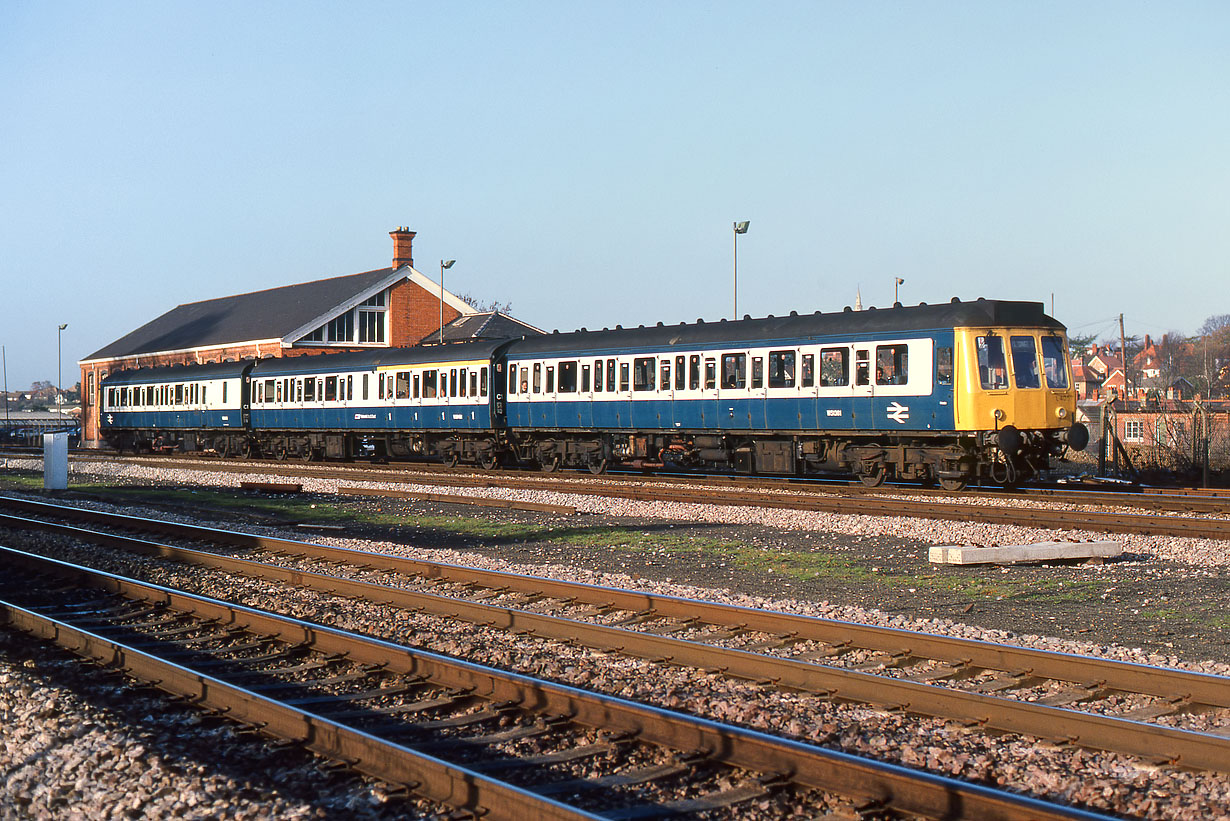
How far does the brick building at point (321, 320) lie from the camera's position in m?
57.4

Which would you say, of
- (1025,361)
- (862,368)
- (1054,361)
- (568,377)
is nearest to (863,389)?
(862,368)

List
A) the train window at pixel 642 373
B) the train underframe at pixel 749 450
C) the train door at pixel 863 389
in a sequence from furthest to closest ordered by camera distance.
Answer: the train window at pixel 642 373, the train door at pixel 863 389, the train underframe at pixel 749 450

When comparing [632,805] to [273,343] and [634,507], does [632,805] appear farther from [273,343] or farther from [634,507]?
[273,343]

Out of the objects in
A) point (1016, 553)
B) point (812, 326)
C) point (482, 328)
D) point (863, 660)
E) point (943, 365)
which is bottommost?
point (863, 660)

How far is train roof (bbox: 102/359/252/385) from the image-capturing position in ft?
143

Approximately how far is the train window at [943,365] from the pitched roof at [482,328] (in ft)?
123

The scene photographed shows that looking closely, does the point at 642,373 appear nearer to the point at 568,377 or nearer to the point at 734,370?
the point at 568,377

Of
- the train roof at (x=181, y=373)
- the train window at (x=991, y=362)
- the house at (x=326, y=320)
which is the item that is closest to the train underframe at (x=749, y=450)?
the train window at (x=991, y=362)

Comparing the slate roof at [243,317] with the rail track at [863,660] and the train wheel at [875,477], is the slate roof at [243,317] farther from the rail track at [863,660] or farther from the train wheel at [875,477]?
the rail track at [863,660]

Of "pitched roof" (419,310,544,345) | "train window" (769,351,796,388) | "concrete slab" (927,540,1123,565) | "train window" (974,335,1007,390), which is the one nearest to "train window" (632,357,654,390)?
"train window" (769,351,796,388)

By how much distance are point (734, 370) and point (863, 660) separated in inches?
643

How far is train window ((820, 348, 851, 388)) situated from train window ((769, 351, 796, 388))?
0.77m

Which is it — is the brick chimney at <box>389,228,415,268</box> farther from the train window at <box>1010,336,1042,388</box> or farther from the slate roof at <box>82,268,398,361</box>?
the train window at <box>1010,336,1042,388</box>

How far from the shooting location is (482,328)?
57.3 metres
